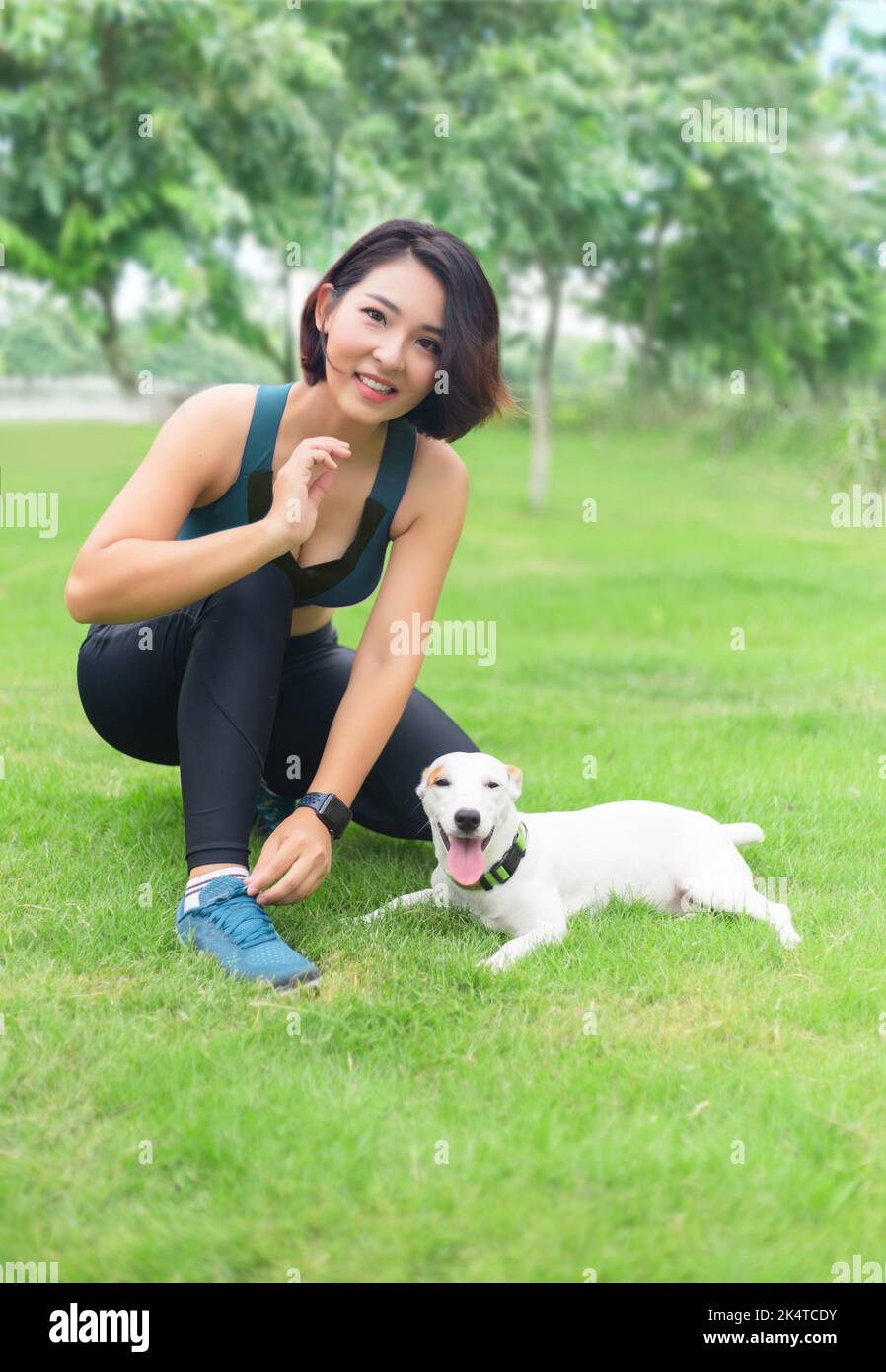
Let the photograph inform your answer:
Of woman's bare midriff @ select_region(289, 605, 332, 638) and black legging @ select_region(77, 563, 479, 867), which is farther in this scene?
woman's bare midriff @ select_region(289, 605, 332, 638)

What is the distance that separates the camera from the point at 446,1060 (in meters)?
2.54

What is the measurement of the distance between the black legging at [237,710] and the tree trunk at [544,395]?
938 cm

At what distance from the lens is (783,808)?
4.15m

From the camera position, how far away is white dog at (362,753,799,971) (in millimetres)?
3061

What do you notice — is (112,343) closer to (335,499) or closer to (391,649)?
(335,499)

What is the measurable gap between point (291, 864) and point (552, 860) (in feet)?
2.28

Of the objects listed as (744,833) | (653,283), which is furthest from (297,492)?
(653,283)

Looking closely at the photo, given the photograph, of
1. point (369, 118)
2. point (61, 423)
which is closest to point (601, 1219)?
point (369, 118)

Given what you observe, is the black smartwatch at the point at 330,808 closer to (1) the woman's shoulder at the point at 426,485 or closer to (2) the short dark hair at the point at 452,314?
(1) the woman's shoulder at the point at 426,485

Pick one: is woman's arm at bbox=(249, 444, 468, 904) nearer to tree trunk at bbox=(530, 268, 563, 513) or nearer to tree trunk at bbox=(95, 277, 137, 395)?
tree trunk at bbox=(530, 268, 563, 513)

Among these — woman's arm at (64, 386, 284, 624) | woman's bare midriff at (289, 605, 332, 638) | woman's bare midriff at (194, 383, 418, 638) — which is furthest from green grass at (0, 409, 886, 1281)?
woman's bare midriff at (194, 383, 418, 638)

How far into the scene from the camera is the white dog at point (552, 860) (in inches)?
120

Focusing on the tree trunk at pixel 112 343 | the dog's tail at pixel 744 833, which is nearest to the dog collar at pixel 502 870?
the dog's tail at pixel 744 833

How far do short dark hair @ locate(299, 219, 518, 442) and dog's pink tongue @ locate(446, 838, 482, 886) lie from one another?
39.6 inches
